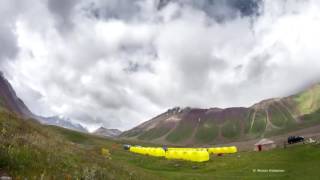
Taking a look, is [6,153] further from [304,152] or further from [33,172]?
[304,152]

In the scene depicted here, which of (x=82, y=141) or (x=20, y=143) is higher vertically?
(x=82, y=141)

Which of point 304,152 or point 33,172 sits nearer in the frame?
point 33,172

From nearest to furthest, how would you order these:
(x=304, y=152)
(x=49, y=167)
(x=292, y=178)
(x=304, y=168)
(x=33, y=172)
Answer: (x=33, y=172) < (x=49, y=167) < (x=292, y=178) < (x=304, y=168) < (x=304, y=152)

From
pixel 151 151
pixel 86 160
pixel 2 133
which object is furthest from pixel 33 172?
pixel 151 151

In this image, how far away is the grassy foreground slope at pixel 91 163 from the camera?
16.7 m

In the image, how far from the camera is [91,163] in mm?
25734

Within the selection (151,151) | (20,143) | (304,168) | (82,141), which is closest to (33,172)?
(20,143)

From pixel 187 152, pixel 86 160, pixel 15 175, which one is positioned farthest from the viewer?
pixel 187 152

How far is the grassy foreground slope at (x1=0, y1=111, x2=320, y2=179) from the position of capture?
54.7ft

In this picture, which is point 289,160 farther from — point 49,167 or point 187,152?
point 49,167

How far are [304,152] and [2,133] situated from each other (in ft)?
266

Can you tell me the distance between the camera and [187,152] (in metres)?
105

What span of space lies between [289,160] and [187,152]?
30.2 metres

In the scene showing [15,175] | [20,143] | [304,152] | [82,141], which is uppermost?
[82,141]
